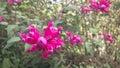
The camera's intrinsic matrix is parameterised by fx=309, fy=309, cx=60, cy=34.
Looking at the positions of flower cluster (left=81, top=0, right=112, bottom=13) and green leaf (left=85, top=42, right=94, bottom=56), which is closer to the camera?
green leaf (left=85, top=42, right=94, bottom=56)

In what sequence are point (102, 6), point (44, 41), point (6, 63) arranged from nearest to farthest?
point (44, 41)
point (6, 63)
point (102, 6)

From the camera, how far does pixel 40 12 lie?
90.3 inches

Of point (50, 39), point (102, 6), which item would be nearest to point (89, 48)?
point (102, 6)

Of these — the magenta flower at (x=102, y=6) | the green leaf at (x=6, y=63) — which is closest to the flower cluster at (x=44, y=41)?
the green leaf at (x=6, y=63)

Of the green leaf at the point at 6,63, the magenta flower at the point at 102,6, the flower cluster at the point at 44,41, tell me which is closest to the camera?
the flower cluster at the point at 44,41

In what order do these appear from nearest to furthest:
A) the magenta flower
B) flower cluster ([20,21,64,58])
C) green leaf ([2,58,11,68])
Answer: flower cluster ([20,21,64,58]), green leaf ([2,58,11,68]), the magenta flower

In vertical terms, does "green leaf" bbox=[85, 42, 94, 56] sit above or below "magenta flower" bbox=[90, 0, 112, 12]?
below

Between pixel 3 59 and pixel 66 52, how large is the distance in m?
0.37

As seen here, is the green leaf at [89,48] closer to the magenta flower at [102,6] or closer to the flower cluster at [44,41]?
the magenta flower at [102,6]

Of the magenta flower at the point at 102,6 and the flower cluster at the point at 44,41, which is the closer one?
the flower cluster at the point at 44,41

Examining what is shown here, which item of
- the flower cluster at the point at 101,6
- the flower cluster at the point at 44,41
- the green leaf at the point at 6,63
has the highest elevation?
the flower cluster at the point at 44,41

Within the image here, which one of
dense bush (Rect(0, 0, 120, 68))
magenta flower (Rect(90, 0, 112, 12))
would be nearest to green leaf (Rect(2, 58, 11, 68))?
dense bush (Rect(0, 0, 120, 68))

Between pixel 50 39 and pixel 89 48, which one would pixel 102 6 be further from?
pixel 50 39

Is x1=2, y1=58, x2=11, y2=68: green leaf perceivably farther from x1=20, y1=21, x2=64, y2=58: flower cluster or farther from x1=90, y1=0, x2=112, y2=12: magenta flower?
x1=90, y1=0, x2=112, y2=12: magenta flower
